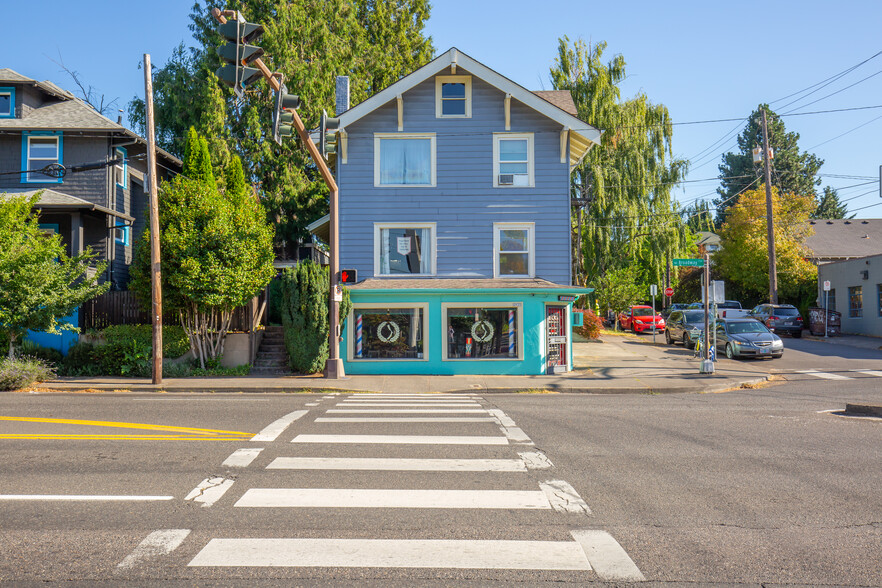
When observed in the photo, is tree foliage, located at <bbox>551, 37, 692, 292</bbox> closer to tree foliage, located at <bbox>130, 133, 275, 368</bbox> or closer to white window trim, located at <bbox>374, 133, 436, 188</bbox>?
white window trim, located at <bbox>374, 133, 436, 188</bbox>

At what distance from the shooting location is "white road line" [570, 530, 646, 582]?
4562 mm

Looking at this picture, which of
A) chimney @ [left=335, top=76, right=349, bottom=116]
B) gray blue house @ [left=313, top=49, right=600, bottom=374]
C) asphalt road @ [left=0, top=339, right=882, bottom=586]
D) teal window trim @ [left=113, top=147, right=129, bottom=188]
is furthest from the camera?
chimney @ [left=335, top=76, right=349, bottom=116]

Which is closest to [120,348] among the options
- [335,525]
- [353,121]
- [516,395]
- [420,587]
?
[353,121]

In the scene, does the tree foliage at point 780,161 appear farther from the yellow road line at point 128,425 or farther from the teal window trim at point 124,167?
the yellow road line at point 128,425

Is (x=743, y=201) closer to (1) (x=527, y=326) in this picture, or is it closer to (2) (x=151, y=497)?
(1) (x=527, y=326)

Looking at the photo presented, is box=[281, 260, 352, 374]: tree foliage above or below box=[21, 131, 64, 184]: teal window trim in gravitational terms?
below

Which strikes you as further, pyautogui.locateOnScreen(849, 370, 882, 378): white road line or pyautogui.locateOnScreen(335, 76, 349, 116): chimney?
pyautogui.locateOnScreen(335, 76, 349, 116): chimney

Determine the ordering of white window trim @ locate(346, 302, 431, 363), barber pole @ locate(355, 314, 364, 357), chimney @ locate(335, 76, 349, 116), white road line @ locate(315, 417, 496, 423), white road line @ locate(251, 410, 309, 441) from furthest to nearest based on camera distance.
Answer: chimney @ locate(335, 76, 349, 116) → barber pole @ locate(355, 314, 364, 357) → white window trim @ locate(346, 302, 431, 363) → white road line @ locate(315, 417, 496, 423) → white road line @ locate(251, 410, 309, 441)

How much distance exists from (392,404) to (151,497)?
7517mm

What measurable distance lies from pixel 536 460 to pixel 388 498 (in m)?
2.36

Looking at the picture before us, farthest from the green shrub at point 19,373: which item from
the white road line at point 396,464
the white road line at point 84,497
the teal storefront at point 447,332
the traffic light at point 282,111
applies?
the white road line at point 396,464

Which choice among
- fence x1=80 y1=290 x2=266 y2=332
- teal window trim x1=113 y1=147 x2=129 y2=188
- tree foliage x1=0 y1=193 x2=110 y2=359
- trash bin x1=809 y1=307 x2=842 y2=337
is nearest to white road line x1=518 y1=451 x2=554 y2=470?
fence x1=80 y1=290 x2=266 y2=332

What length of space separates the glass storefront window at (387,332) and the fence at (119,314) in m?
3.63

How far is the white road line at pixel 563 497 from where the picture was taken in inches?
240
